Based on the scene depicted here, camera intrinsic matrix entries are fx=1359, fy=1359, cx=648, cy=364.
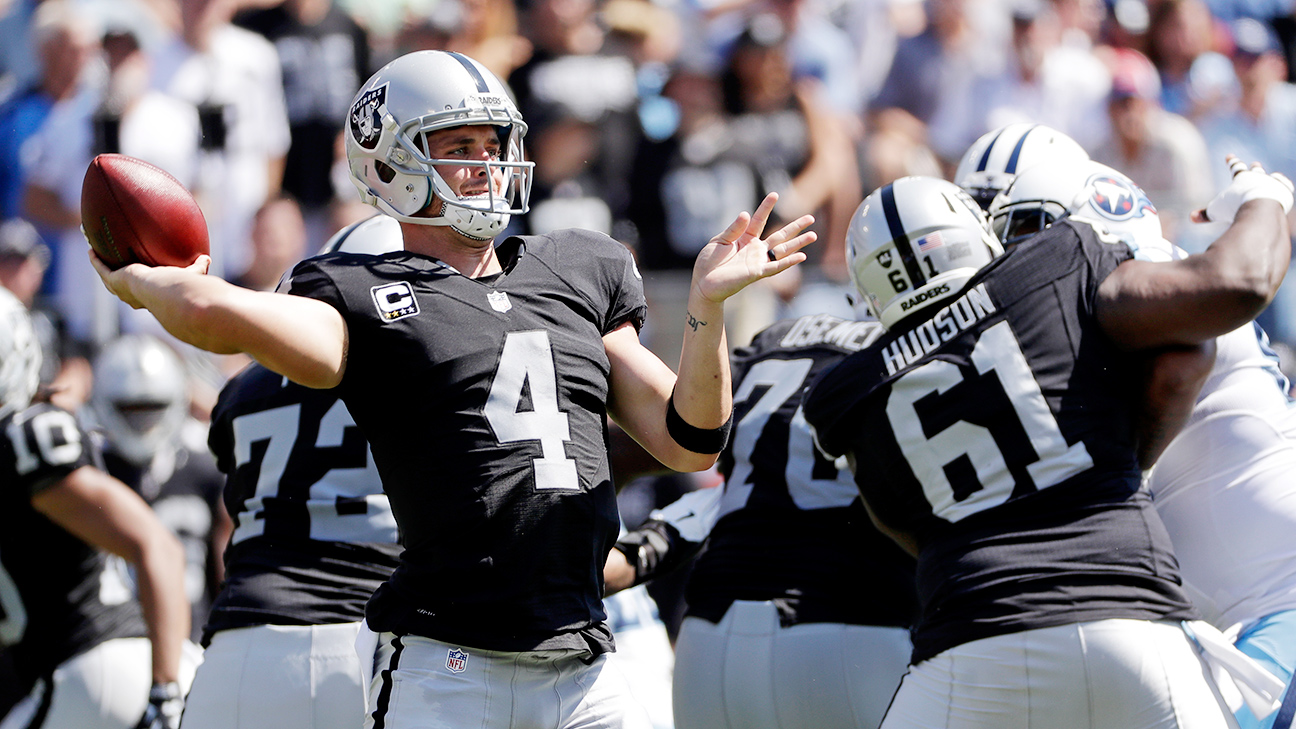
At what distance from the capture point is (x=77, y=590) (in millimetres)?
4613

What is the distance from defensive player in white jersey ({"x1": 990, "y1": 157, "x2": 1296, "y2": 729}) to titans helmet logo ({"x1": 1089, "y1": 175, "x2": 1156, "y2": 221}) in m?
0.15

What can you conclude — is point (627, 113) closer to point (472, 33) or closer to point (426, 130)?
point (472, 33)

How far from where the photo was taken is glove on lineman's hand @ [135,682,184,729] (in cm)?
438

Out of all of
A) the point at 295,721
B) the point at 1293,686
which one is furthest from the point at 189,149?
the point at 1293,686

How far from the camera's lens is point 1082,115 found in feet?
31.7

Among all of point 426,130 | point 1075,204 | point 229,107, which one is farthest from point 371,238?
point 229,107

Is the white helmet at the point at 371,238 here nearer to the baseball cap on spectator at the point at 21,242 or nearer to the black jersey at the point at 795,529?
the black jersey at the point at 795,529

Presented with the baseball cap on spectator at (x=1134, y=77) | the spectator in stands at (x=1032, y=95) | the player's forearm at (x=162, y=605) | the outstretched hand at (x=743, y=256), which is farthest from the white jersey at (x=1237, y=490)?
the baseball cap on spectator at (x=1134, y=77)

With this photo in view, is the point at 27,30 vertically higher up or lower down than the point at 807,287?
higher up

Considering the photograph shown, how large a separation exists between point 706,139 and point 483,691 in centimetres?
646

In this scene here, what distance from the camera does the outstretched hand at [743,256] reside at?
267cm

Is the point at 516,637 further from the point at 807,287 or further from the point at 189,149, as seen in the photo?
the point at 189,149

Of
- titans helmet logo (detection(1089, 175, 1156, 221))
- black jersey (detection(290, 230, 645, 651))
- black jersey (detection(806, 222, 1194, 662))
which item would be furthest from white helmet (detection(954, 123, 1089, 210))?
black jersey (detection(290, 230, 645, 651))

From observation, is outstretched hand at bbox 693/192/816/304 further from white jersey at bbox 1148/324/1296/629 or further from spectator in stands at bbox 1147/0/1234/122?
spectator in stands at bbox 1147/0/1234/122
